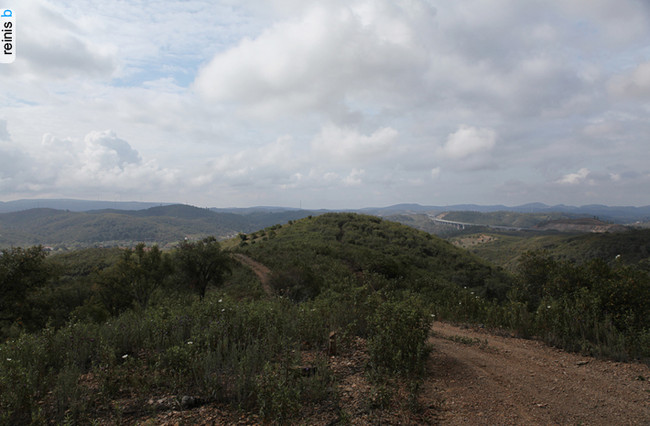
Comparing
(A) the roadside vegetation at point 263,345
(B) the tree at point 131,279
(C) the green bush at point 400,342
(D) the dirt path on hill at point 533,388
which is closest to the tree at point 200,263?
(B) the tree at point 131,279

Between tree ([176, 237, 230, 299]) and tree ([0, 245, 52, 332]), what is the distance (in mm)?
6108

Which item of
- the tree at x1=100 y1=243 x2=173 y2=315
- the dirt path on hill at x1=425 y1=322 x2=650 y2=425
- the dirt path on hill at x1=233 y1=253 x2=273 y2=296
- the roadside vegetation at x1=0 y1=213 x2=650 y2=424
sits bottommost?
the dirt path on hill at x1=233 y1=253 x2=273 y2=296

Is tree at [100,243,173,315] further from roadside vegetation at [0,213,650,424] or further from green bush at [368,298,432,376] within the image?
green bush at [368,298,432,376]

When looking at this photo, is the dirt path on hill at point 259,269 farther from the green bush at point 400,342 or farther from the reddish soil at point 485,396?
the reddish soil at point 485,396

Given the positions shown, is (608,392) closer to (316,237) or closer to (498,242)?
(316,237)

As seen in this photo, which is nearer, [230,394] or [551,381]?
[230,394]

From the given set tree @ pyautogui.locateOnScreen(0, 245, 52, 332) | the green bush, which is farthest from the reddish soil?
tree @ pyautogui.locateOnScreen(0, 245, 52, 332)

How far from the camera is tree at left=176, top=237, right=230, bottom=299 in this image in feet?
59.8

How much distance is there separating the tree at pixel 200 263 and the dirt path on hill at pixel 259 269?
2.99 metres

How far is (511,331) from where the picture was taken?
862 centimetres

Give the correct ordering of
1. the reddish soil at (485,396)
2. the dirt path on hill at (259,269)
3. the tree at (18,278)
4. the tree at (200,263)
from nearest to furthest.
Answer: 1. the reddish soil at (485,396)
2. the tree at (18,278)
3. the tree at (200,263)
4. the dirt path on hill at (259,269)

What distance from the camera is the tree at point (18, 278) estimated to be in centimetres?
1372

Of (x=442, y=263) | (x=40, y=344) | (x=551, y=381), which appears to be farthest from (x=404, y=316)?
(x=442, y=263)

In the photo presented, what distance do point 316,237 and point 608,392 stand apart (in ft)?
120
